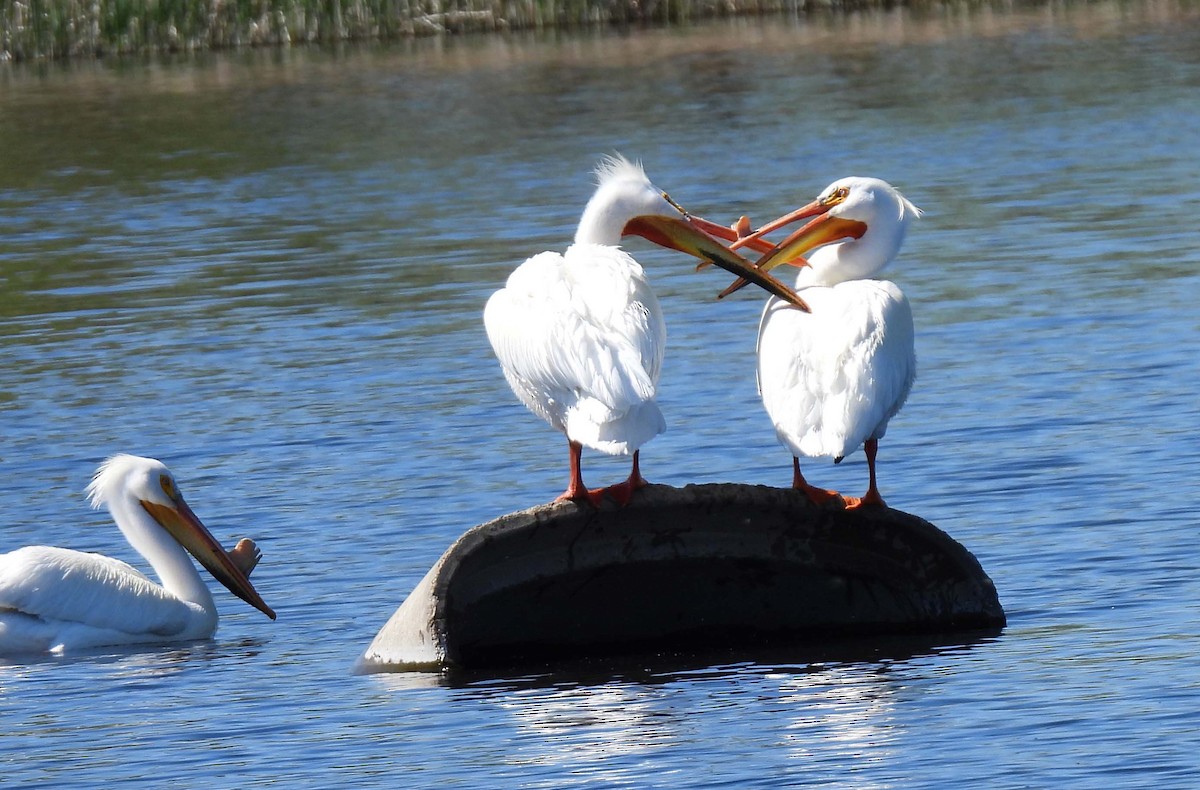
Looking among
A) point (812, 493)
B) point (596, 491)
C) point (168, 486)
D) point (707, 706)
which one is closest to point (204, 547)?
point (168, 486)

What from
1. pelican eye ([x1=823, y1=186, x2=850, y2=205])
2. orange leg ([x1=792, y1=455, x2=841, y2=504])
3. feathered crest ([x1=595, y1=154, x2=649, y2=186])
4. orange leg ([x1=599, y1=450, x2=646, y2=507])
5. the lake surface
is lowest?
the lake surface

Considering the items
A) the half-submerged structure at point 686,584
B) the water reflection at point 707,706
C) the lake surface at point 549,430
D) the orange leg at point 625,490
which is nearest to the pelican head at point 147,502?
the lake surface at point 549,430

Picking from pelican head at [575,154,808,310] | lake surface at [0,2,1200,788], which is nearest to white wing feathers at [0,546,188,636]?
lake surface at [0,2,1200,788]

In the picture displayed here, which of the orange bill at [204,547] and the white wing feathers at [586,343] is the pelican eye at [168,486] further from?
the white wing feathers at [586,343]

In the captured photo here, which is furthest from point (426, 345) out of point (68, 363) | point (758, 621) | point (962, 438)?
point (758, 621)

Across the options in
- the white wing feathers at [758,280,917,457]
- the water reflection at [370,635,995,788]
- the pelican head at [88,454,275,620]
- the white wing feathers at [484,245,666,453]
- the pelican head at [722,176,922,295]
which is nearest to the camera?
the water reflection at [370,635,995,788]

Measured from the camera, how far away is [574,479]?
7070 millimetres

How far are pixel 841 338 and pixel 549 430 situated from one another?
12.2 ft

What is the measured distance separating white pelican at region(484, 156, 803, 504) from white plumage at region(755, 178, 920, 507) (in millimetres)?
156

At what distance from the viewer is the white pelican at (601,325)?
6.79 m

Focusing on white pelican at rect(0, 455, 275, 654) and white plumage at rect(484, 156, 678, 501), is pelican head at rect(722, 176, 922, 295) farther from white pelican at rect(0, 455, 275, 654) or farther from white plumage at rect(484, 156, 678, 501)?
white pelican at rect(0, 455, 275, 654)

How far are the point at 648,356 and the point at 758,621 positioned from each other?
899mm

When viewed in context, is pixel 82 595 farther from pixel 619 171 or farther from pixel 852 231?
pixel 852 231

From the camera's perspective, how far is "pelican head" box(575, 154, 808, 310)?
294 inches
